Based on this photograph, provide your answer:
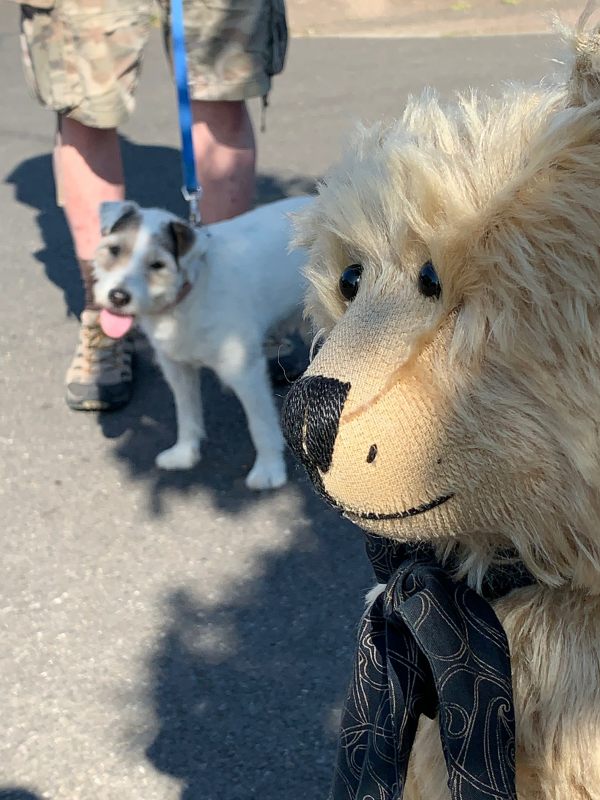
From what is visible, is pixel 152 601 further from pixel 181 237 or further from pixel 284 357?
pixel 284 357

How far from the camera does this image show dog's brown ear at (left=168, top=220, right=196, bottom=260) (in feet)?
8.75

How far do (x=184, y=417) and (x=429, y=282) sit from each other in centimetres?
209

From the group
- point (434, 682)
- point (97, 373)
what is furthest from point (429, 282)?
point (97, 373)

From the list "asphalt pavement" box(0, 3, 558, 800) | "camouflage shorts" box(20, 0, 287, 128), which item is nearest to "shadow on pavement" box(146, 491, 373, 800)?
"asphalt pavement" box(0, 3, 558, 800)

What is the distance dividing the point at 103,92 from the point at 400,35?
6.32 metres

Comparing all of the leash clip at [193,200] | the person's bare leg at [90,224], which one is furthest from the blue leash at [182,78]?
the person's bare leg at [90,224]

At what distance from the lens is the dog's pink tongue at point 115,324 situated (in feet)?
9.14

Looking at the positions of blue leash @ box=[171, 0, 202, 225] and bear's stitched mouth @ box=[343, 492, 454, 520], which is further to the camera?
blue leash @ box=[171, 0, 202, 225]

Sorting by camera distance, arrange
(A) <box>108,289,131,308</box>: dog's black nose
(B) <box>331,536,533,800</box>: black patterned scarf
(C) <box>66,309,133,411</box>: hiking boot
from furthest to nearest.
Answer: (C) <box>66,309,133,411</box>: hiking boot, (A) <box>108,289,131,308</box>: dog's black nose, (B) <box>331,536,533,800</box>: black patterned scarf

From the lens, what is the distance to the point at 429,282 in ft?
2.94

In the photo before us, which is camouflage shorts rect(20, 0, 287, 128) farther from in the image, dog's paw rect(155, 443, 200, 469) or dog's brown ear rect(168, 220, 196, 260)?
dog's paw rect(155, 443, 200, 469)

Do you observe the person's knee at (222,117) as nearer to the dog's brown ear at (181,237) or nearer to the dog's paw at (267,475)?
the dog's brown ear at (181,237)

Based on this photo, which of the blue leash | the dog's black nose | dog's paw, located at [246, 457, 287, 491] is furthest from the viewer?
dog's paw, located at [246, 457, 287, 491]

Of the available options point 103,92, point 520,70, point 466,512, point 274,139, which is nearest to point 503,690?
point 466,512
